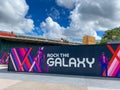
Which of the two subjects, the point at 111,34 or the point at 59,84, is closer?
the point at 59,84

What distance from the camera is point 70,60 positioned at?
13.0m

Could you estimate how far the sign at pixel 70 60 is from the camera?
38.5ft

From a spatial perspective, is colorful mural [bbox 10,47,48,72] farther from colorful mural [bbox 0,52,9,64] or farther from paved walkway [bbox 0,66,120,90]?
colorful mural [bbox 0,52,9,64]

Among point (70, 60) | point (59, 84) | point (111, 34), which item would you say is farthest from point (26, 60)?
point (111, 34)

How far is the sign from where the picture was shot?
11727 mm

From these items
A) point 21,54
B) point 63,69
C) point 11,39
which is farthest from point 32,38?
point 63,69

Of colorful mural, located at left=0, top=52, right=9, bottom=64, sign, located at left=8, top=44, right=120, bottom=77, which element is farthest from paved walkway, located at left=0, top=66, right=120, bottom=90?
colorful mural, located at left=0, top=52, right=9, bottom=64

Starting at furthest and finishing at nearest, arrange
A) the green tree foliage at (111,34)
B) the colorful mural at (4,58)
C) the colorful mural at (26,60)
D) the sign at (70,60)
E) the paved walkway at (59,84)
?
the green tree foliage at (111,34)
the colorful mural at (4,58)
the colorful mural at (26,60)
the sign at (70,60)
the paved walkway at (59,84)

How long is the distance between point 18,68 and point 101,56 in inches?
284

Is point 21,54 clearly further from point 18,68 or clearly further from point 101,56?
point 101,56

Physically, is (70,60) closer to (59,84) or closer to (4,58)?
(59,84)

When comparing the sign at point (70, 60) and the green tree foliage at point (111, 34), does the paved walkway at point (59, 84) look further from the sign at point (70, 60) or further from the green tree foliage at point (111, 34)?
the green tree foliage at point (111, 34)

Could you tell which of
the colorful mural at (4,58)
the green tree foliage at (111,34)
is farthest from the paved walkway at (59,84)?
the green tree foliage at (111,34)

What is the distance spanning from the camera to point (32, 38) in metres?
39.8
